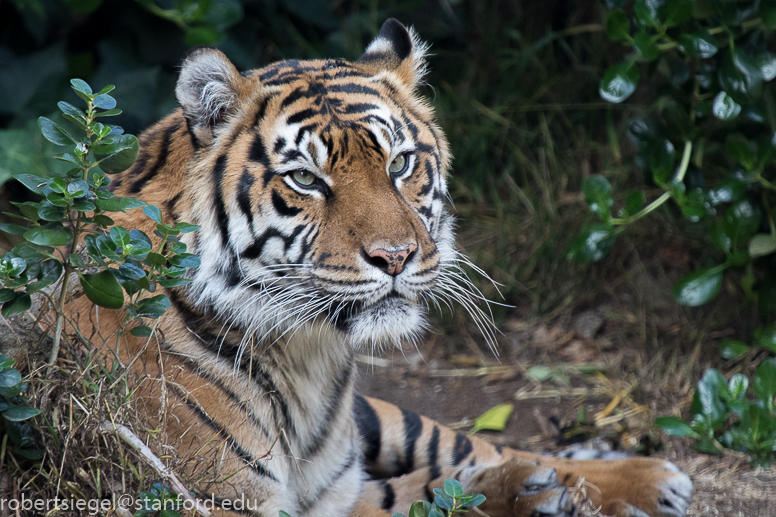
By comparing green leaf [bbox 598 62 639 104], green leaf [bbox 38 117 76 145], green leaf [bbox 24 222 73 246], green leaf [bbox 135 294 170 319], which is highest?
green leaf [bbox 38 117 76 145]

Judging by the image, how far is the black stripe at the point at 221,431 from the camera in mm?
1966

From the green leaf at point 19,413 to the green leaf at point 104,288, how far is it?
270 millimetres

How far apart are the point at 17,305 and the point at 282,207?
27.4 inches

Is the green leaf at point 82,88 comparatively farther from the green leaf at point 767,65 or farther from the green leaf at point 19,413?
the green leaf at point 767,65

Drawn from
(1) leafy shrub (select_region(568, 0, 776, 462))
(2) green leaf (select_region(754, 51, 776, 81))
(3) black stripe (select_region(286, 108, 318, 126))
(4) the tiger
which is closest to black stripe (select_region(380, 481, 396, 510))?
(4) the tiger

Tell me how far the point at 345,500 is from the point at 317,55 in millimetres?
2822

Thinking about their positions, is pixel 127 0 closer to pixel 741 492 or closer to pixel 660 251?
pixel 660 251

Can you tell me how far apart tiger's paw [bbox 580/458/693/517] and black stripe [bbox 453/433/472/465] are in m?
0.45

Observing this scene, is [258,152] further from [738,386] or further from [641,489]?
[738,386]

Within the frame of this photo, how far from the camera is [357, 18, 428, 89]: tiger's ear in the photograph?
240 cm

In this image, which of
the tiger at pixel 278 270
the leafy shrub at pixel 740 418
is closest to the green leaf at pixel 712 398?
the leafy shrub at pixel 740 418

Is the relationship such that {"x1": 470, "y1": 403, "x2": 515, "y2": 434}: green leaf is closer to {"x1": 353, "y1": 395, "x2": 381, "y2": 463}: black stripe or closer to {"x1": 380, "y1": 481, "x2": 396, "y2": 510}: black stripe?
{"x1": 353, "y1": 395, "x2": 381, "y2": 463}: black stripe

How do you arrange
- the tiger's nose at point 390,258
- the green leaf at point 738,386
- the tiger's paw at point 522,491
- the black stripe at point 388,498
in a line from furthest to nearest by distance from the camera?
the green leaf at point 738,386, the black stripe at point 388,498, the tiger's paw at point 522,491, the tiger's nose at point 390,258

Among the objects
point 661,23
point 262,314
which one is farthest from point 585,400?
point 262,314
